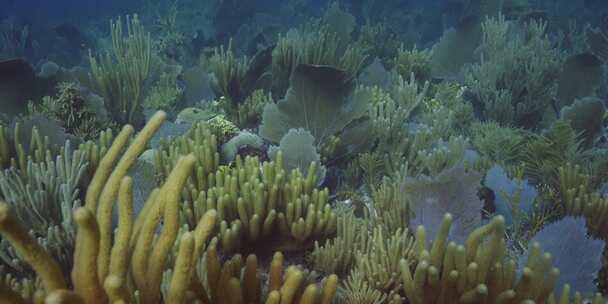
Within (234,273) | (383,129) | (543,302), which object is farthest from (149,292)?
(383,129)

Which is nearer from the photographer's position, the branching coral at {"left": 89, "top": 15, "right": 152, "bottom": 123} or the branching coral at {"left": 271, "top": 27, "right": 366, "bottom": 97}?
the branching coral at {"left": 89, "top": 15, "right": 152, "bottom": 123}

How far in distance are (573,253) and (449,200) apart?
0.76m

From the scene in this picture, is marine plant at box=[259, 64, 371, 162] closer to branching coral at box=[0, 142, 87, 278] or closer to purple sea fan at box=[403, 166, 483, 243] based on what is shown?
purple sea fan at box=[403, 166, 483, 243]

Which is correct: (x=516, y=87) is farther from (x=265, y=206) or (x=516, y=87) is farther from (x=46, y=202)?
(x=46, y=202)

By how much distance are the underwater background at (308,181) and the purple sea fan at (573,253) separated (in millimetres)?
10

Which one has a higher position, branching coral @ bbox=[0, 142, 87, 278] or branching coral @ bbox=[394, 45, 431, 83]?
branching coral @ bbox=[394, 45, 431, 83]

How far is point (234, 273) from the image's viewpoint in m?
1.86

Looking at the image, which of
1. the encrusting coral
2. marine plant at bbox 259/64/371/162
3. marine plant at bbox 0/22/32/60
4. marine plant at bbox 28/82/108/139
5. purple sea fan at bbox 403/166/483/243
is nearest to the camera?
the encrusting coral

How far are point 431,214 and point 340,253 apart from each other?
0.65 metres

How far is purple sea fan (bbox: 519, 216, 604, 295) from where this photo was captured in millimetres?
2420

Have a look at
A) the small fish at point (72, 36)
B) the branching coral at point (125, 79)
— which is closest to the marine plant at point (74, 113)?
the branching coral at point (125, 79)

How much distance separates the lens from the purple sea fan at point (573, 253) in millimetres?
2420

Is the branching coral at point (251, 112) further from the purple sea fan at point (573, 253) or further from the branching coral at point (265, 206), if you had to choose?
the purple sea fan at point (573, 253)

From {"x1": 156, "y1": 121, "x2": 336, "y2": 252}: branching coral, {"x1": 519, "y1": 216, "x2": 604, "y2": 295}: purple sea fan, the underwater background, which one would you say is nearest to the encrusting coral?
the underwater background
